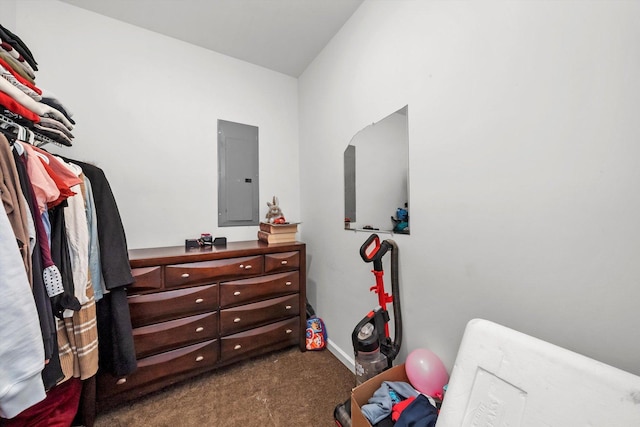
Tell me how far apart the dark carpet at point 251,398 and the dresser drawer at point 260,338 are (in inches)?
5.9

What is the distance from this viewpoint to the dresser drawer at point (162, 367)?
4.51ft

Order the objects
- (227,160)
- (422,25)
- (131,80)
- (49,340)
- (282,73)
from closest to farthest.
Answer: (49,340)
(422,25)
(131,80)
(227,160)
(282,73)

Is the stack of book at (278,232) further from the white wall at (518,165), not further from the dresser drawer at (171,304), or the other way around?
the white wall at (518,165)

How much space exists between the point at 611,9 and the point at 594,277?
2.77ft

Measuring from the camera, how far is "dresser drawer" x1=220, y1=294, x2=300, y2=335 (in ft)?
5.59

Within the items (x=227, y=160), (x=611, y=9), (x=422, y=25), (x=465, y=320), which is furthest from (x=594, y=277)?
(x=227, y=160)

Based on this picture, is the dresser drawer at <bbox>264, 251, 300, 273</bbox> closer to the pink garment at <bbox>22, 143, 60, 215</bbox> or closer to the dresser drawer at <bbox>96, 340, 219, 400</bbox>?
the dresser drawer at <bbox>96, 340, 219, 400</bbox>

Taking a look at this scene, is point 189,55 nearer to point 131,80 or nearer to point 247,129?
point 131,80

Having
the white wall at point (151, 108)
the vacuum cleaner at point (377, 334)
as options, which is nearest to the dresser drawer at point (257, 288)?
the white wall at point (151, 108)

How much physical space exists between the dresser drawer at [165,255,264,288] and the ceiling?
189 cm

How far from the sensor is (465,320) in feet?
3.56

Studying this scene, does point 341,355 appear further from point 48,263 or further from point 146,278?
point 48,263

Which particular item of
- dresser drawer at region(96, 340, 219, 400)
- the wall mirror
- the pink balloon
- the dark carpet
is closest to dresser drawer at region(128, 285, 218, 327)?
dresser drawer at region(96, 340, 219, 400)

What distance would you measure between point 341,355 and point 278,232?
1.15m
